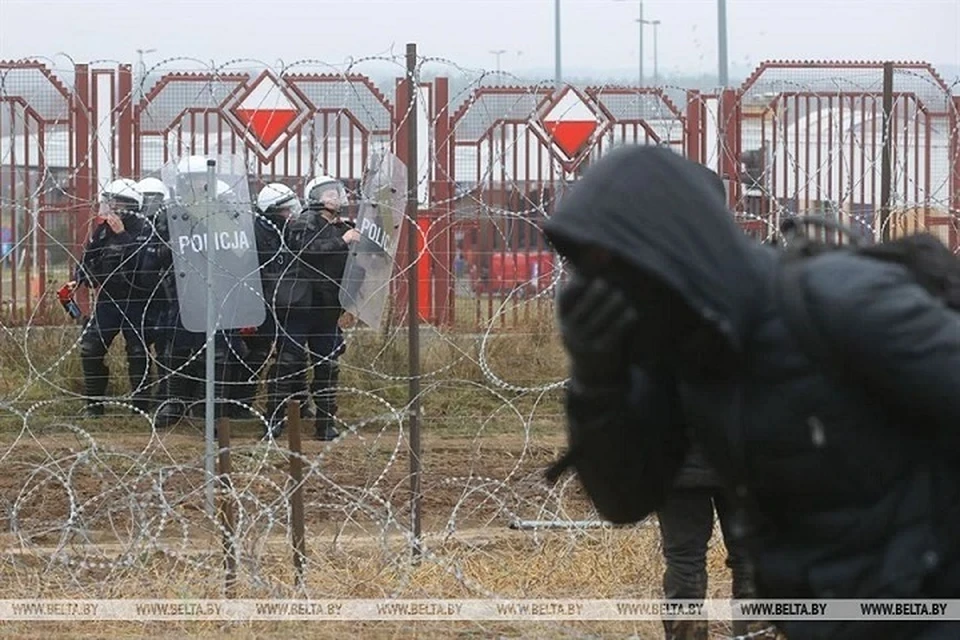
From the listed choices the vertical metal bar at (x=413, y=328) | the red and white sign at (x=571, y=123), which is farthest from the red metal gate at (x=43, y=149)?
the vertical metal bar at (x=413, y=328)

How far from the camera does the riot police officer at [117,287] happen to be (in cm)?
995

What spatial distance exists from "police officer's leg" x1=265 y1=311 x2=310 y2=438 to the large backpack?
23.3ft

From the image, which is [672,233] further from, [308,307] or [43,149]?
[43,149]

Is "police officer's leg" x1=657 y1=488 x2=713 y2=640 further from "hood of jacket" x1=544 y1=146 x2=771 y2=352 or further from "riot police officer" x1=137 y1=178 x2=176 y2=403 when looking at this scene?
"riot police officer" x1=137 y1=178 x2=176 y2=403

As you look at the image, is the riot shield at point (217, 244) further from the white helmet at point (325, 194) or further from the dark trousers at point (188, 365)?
the white helmet at point (325, 194)

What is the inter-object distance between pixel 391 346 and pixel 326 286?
1.10 m

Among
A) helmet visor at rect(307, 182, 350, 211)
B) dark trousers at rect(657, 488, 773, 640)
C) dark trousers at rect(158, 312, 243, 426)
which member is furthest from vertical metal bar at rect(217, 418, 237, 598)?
helmet visor at rect(307, 182, 350, 211)

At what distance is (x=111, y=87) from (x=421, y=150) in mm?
2619

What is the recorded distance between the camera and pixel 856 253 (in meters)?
2.35

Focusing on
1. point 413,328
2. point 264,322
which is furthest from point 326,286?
point 413,328

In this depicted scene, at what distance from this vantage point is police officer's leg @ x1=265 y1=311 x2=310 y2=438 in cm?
949

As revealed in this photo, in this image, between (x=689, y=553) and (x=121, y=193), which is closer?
(x=689, y=553)

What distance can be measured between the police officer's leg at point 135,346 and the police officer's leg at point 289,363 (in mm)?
834

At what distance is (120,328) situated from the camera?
10.1 metres
